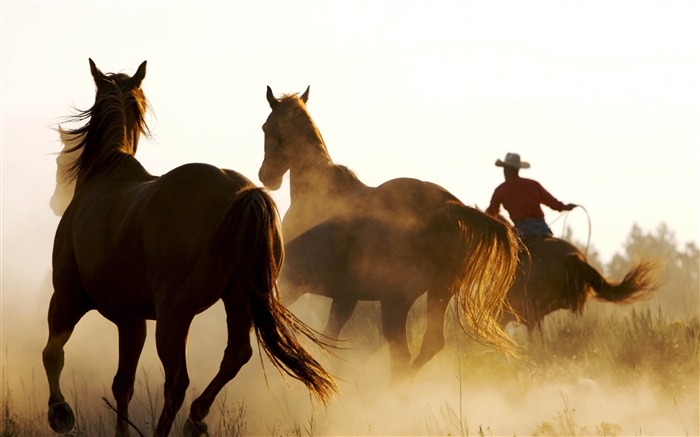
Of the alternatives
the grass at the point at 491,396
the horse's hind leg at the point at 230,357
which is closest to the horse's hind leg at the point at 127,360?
the grass at the point at 491,396

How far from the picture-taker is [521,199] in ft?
37.4

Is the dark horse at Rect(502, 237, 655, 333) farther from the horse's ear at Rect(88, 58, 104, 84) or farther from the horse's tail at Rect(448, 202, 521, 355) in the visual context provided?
the horse's ear at Rect(88, 58, 104, 84)

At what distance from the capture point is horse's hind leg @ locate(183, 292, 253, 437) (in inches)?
240

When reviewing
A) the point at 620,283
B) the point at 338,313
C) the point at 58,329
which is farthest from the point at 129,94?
the point at 620,283

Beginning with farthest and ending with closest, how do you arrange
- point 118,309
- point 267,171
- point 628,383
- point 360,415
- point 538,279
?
point 538,279
point 267,171
point 628,383
point 360,415
point 118,309

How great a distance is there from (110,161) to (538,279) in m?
5.78

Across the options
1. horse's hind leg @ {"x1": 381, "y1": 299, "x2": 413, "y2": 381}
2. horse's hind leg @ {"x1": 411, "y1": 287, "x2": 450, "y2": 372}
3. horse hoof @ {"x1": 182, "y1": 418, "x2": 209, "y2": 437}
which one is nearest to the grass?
horse's hind leg @ {"x1": 381, "y1": 299, "x2": 413, "y2": 381}

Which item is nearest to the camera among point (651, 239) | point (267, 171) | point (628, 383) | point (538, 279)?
point (628, 383)

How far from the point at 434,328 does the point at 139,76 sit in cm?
297

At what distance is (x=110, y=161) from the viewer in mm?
7102

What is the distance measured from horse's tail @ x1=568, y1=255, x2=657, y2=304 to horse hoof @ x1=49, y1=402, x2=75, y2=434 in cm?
654

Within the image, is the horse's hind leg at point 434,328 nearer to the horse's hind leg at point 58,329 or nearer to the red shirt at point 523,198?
the horse's hind leg at point 58,329

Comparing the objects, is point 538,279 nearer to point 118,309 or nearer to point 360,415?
point 360,415

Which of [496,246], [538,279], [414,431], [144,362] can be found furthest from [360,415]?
[144,362]
